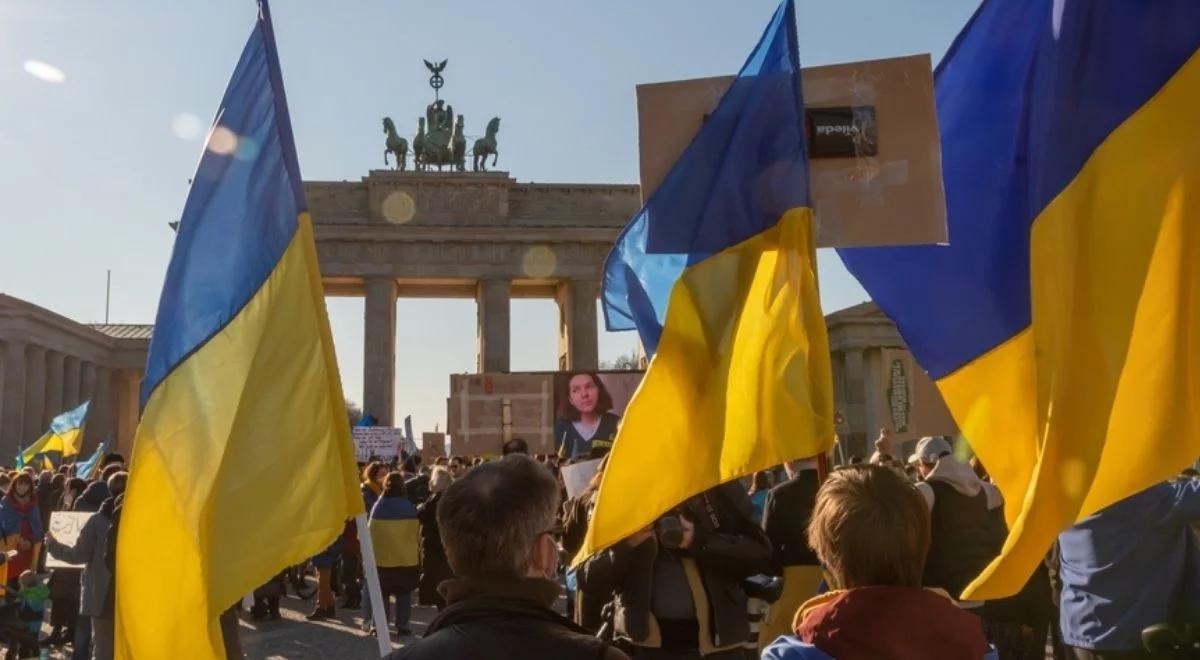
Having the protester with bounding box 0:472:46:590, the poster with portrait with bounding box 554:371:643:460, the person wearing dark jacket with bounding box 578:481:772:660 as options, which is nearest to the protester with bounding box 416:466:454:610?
the protester with bounding box 0:472:46:590

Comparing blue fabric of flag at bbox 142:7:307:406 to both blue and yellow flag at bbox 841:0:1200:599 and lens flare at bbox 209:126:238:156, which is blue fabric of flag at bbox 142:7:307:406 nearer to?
lens flare at bbox 209:126:238:156

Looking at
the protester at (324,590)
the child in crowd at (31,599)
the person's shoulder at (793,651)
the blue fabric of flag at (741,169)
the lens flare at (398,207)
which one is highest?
the lens flare at (398,207)

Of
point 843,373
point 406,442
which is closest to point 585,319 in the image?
point 843,373

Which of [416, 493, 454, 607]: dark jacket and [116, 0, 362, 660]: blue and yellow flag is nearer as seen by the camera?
[116, 0, 362, 660]: blue and yellow flag

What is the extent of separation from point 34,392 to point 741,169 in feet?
165

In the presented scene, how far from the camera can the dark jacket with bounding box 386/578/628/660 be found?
238 cm

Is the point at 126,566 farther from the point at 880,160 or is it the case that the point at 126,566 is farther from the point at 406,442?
the point at 406,442

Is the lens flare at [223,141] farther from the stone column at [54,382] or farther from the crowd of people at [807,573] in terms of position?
the stone column at [54,382]

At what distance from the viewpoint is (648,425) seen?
4.09m

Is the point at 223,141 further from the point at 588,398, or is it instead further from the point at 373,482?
the point at 588,398

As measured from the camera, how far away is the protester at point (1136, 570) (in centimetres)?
488

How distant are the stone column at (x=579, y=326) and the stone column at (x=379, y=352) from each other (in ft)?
25.0

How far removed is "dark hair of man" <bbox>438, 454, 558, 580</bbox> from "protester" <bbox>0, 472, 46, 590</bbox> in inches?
390

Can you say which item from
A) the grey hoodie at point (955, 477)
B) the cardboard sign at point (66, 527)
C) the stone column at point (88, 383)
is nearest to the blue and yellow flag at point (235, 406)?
the grey hoodie at point (955, 477)
